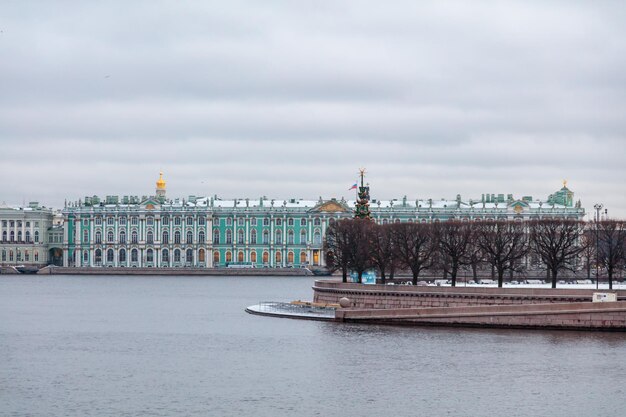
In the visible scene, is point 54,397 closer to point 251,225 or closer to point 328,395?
point 328,395

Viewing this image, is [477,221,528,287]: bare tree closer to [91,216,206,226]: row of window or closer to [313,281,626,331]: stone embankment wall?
[313,281,626,331]: stone embankment wall

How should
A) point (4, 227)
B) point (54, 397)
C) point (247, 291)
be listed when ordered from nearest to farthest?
point (54, 397)
point (247, 291)
point (4, 227)

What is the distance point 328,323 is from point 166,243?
6934 cm

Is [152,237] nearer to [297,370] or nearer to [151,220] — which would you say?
[151,220]

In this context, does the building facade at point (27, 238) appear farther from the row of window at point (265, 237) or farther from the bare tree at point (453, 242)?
the bare tree at point (453, 242)

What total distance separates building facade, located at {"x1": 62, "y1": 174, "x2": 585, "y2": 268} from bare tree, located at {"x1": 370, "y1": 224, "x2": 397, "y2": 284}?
4985 cm

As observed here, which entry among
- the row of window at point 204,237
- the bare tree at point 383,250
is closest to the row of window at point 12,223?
the row of window at point 204,237

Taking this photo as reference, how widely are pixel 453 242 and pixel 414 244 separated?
1903 millimetres

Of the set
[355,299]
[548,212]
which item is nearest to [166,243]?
[548,212]

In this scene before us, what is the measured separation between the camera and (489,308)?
133ft

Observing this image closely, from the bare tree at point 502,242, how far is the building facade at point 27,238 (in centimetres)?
6433

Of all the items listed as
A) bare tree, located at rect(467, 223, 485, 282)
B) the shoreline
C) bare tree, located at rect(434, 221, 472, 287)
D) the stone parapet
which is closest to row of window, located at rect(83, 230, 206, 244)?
the shoreline

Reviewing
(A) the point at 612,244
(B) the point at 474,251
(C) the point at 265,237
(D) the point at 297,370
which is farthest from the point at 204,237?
(D) the point at 297,370

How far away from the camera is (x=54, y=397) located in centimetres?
2817
